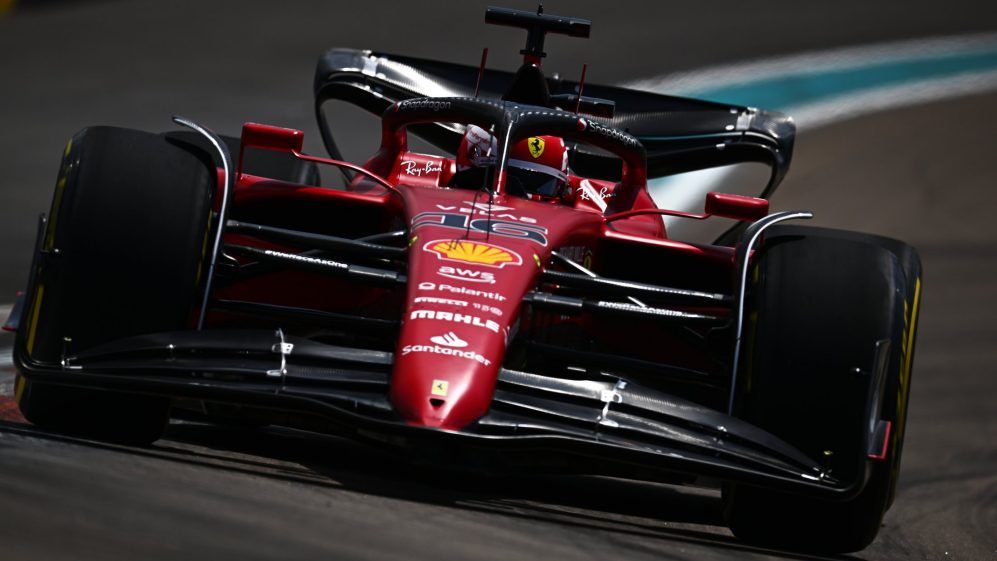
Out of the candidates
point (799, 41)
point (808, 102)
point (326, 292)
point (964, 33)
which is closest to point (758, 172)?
point (808, 102)

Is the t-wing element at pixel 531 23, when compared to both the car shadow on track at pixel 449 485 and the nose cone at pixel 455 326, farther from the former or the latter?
the nose cone at pixel 455 326

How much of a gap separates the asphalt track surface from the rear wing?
5.74 feet

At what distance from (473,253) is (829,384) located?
1260 millimetres

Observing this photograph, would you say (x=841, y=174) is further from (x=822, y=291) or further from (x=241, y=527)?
(x=241, y=527)

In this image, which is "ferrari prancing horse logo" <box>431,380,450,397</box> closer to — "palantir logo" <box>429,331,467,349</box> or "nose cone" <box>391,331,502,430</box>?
"nose cone" <box>391,331,502,430</box>

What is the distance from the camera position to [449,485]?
5.16 m

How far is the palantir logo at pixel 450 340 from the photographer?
4547mm

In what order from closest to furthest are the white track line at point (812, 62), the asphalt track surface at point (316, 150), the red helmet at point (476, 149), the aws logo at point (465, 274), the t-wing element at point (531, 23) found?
the asphalt track surface at point (316, 150)
the aws logo at point (465, 274)
the red helmet at point (476, 149)
the t-wing element at point (531, 23)
the white track line at point (812, 62)

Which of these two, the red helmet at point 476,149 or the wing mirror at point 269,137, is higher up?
the red helmet at point 476,149

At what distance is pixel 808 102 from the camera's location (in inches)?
635

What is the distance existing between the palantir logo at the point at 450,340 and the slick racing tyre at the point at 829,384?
987 millimetres

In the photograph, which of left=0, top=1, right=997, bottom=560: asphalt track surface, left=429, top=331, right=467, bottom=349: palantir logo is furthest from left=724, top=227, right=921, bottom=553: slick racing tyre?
left=429, top=331, right=467, bottom=349: palantir logo

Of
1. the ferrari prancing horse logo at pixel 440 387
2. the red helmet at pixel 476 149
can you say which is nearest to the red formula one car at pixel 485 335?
the ferrari prancing horse logo at pixel 440 387

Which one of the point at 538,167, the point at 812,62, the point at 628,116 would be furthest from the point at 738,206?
the point at 812,62
